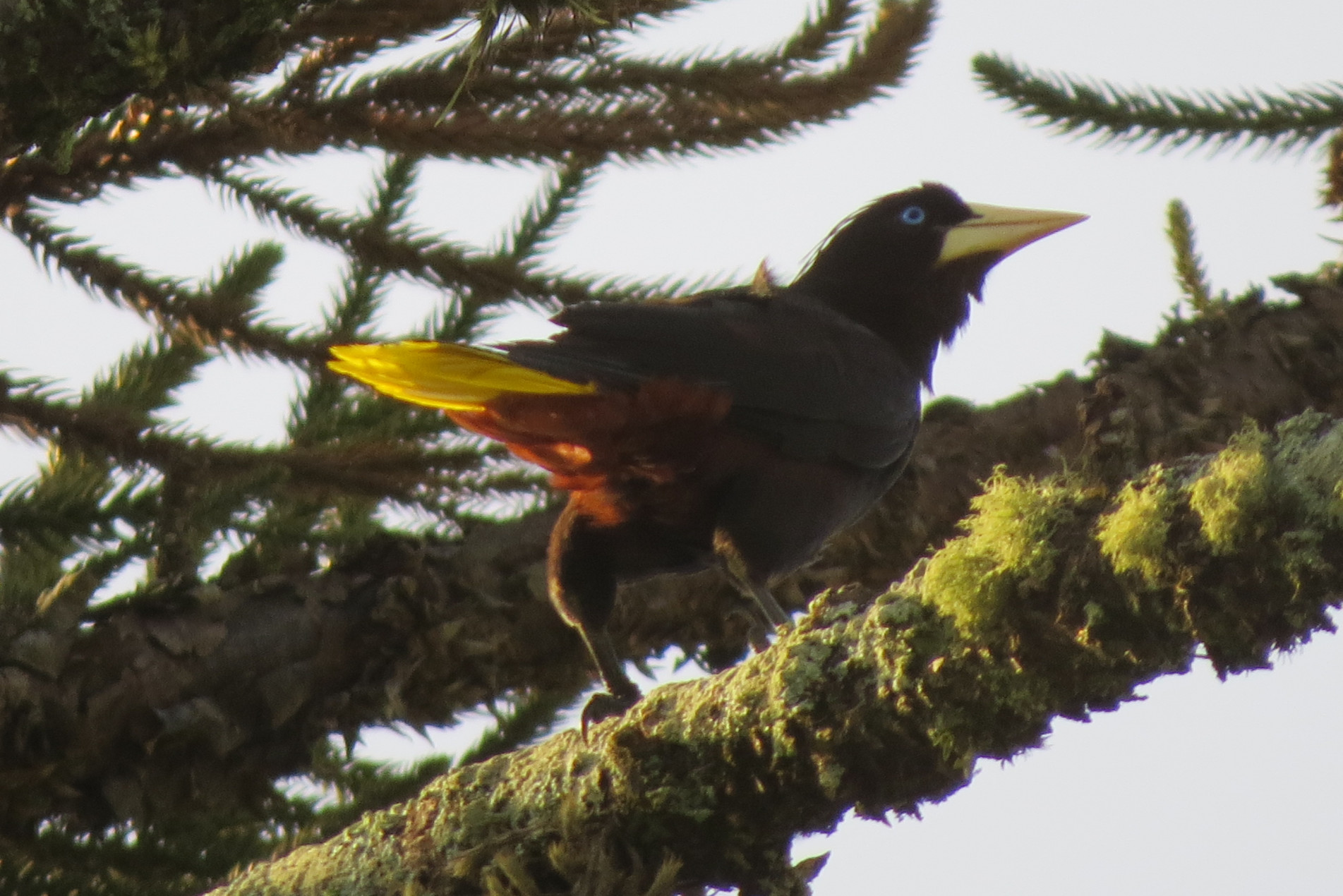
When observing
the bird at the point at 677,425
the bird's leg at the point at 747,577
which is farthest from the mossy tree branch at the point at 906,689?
the bird's leg at the point at 747,577

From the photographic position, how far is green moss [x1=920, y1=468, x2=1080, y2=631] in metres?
1.75

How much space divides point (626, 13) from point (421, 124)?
70cm

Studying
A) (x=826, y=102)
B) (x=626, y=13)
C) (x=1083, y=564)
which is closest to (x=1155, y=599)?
(x=1083, y=564)

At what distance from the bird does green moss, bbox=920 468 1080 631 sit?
141 centimetres

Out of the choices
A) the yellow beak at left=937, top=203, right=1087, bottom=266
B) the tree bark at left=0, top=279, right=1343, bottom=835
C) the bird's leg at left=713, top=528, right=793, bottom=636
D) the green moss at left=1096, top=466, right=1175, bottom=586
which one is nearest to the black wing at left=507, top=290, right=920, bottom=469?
the bird's leg at left=713, top=528, right=793, bottom=636

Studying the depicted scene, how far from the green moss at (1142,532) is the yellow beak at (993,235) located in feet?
9.31

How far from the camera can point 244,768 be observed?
10.9 ft

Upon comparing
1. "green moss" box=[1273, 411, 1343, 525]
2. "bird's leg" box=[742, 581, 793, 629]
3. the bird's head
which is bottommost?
"bird's leg" box=[742, 581, 793, 629]

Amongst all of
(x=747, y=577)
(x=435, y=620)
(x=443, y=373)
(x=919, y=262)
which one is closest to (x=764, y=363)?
(x=747, y=577)

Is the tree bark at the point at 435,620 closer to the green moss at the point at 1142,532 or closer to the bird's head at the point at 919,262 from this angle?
the bird's head at the point at 919,262

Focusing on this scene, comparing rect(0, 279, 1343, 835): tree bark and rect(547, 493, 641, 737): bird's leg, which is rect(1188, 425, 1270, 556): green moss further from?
rect(547, 493, 641, 737): bird's leg

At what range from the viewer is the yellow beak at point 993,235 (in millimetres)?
4430

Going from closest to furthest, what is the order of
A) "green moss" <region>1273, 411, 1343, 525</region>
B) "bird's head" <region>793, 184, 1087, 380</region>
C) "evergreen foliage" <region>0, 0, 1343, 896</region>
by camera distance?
"green moss" <region>1273, 411, 1343, 525</region>
"evergreen foliage" <region>0, 0, 1343, 896</region>
"bird's head" <region>793, 184, 1087, 380</region>

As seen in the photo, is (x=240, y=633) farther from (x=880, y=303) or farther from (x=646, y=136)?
(x=880, y=303)
